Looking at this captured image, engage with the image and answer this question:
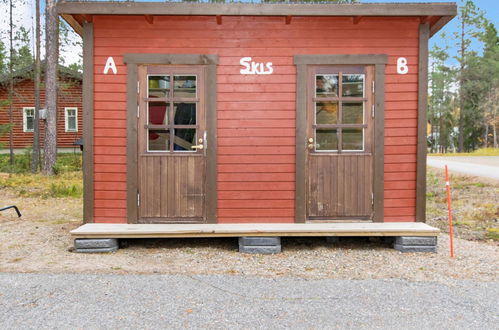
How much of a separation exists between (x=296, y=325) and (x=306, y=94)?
3.37 meters

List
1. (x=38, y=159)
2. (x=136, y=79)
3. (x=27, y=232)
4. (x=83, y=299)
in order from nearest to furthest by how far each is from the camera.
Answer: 1. (x=83, y=299)
2. (x=136, y=79)
3. (x=27, y=232)
4. (x=38, y=159)

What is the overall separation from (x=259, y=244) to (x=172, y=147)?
5.71ft

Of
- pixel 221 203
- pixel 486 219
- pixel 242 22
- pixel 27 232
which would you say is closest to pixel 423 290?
pixel 221 203

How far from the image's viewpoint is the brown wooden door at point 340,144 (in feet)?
19.3

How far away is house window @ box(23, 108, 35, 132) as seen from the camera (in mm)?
24109

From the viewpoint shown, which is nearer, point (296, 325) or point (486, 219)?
point (296, 325)

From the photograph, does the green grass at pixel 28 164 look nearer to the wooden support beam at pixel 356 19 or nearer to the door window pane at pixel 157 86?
the door window pane at pixel 157 86

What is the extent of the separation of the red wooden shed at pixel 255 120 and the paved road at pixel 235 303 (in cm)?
156

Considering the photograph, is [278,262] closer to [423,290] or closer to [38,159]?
[423,290]

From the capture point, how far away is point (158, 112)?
589 centimetres

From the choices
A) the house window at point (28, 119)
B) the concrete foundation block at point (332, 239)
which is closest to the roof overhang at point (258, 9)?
the concrete foundation block at point (332, 239)

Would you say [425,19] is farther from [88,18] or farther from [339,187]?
[88,18]

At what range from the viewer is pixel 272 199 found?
19.5 ft

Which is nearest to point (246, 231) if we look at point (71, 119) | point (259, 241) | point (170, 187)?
point (259, 241)
